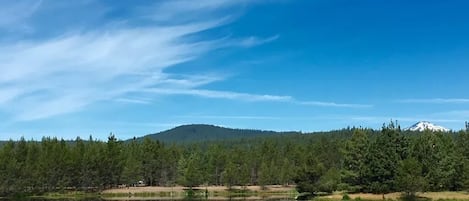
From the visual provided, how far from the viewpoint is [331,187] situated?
347 feet

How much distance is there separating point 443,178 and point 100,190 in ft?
263

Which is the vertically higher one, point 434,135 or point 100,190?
point 434,135

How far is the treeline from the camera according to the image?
306 feet

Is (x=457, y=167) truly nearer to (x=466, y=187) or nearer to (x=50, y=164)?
(x=466, y=187)

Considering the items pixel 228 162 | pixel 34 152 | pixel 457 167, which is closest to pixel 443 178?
pixel 457 167

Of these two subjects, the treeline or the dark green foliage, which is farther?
the treeline

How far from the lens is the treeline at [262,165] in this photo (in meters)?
93.2

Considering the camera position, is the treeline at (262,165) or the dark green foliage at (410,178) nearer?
the dark green foliage at (410,178)

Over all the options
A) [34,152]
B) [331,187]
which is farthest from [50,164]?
[331,187]

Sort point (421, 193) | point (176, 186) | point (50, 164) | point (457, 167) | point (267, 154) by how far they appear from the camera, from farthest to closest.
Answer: point (267, 154), point (176, 186), point (50, 164), point (457, 167), point (421, 193)

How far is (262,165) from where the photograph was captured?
159125mm

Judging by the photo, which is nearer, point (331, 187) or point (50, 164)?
point (331, 187)

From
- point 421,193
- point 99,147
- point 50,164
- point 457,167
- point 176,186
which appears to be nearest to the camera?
point 421,193

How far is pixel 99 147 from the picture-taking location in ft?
480
